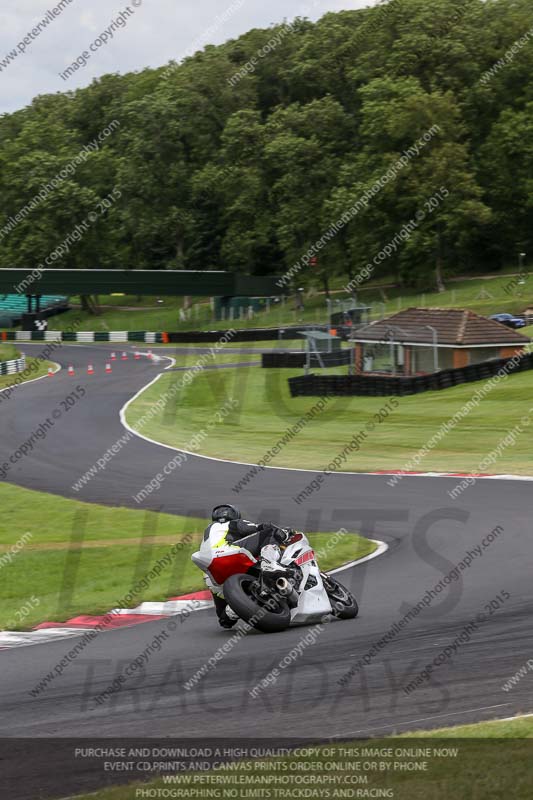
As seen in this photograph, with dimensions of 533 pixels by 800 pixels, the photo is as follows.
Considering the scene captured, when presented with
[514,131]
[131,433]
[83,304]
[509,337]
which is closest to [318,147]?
[514,131]

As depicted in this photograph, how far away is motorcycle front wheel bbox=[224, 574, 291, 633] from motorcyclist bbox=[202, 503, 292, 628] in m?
0.36

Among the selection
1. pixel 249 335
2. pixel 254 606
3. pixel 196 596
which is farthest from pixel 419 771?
pixel 249 335

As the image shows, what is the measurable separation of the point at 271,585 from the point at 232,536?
62 cm

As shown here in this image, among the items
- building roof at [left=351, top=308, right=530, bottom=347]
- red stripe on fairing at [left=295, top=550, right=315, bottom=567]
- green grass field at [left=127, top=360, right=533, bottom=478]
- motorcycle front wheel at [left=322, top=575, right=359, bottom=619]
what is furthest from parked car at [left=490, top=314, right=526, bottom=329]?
red stripe on fairing at [left=295, top=550, right=315, bottom=567]

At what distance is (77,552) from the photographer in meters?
15.6

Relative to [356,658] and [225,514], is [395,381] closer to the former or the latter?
[225,514]

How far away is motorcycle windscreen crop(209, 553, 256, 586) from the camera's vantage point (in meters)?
10.4

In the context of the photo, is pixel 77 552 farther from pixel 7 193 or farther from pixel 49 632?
pixel 7 193

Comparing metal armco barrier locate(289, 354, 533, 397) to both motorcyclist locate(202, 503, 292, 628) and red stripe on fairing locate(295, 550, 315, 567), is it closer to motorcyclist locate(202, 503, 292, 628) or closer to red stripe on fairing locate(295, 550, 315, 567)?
red stripe on fairing locate(295, 550, 315, 567)

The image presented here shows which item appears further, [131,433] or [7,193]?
[7,193]

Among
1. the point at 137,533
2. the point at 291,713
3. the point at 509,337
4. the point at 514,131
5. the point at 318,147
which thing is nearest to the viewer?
the point at 291,713

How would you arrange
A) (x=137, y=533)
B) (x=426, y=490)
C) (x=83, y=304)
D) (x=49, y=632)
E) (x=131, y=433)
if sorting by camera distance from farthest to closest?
(x=83, y=304) < (x=131, y=433) < (x=426, y=490) < (x=137, y=533) < (x=49, y=632)

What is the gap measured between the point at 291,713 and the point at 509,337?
32.4m

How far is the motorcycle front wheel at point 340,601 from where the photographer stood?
1094 centimetres
